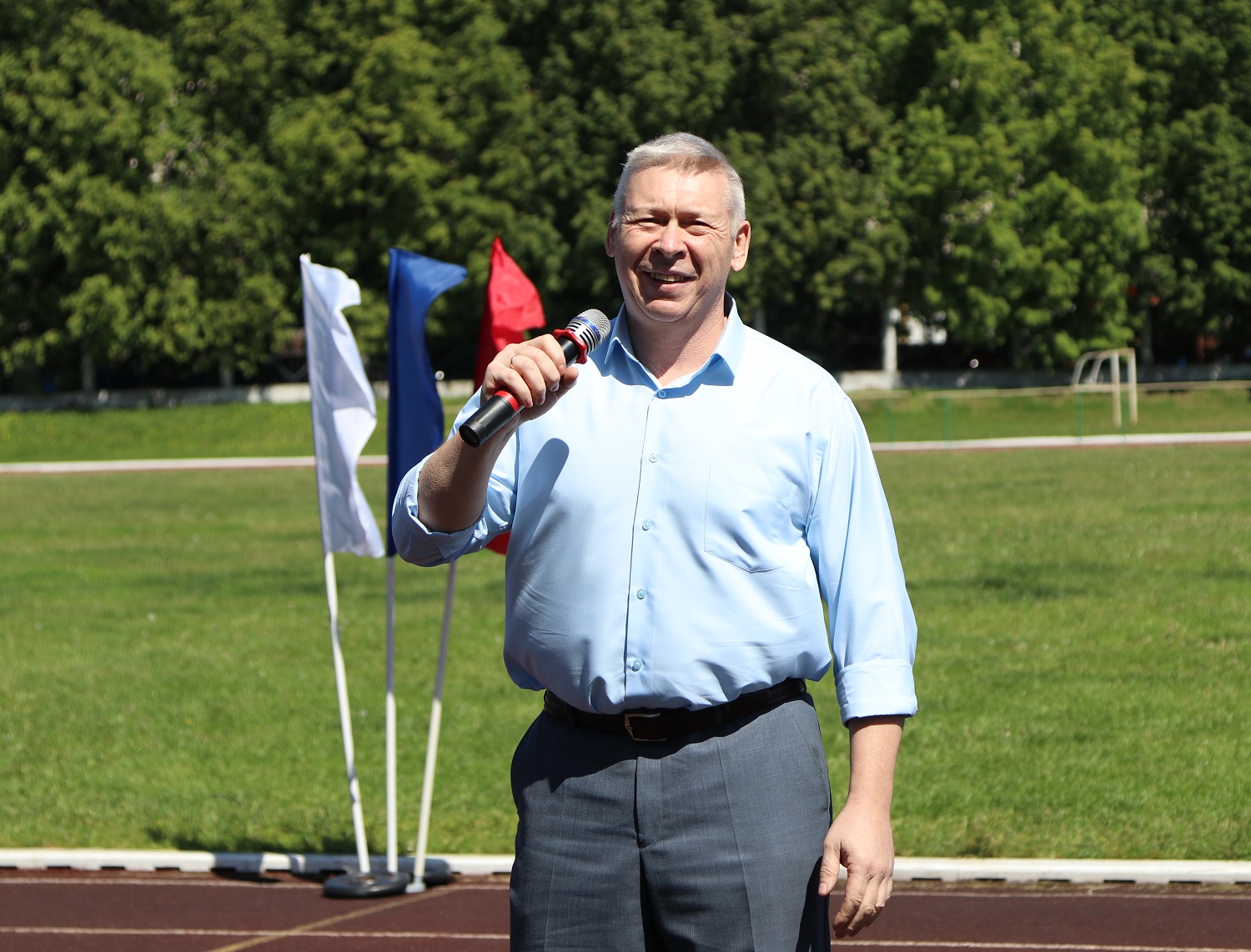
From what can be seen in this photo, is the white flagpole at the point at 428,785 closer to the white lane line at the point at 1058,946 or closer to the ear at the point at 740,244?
the white lane line at the point at 1058,946

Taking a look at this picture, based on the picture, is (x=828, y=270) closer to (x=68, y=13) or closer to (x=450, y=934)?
(x=68, y=13)

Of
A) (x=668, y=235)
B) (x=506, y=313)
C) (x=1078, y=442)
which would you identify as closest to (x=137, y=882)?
(x=506, y=313)

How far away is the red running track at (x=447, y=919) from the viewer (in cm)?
552

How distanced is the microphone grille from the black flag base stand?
3849 mm

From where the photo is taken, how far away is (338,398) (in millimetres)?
6332

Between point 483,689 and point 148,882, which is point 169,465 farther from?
point 148,882

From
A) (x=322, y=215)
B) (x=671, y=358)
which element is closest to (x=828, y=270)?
(x=322, y=215)

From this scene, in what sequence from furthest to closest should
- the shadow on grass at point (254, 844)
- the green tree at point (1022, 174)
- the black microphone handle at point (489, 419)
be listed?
1. the green tree at point (1022, 174)
2. the shadow on grass at point (254, 844)
3. the black microphone handle at point (489, 419)

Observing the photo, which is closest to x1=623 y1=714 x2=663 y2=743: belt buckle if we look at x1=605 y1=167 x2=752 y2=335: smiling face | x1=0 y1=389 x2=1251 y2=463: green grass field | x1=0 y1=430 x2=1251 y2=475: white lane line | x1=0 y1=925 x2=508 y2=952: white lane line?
x1=605 y1=167 x2=752 y2=335: smiling face

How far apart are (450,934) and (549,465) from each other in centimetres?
Result: 338

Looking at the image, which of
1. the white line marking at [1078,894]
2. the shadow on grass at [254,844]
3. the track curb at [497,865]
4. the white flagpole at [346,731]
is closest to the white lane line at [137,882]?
the track curb at [497,865]

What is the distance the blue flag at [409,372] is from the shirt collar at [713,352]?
2917 millimetres

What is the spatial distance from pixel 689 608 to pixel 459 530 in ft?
1.51

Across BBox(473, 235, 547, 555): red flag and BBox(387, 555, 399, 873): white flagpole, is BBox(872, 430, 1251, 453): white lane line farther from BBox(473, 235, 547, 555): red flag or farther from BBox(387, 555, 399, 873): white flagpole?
BBox(473, 235, 547, 555): red flag
